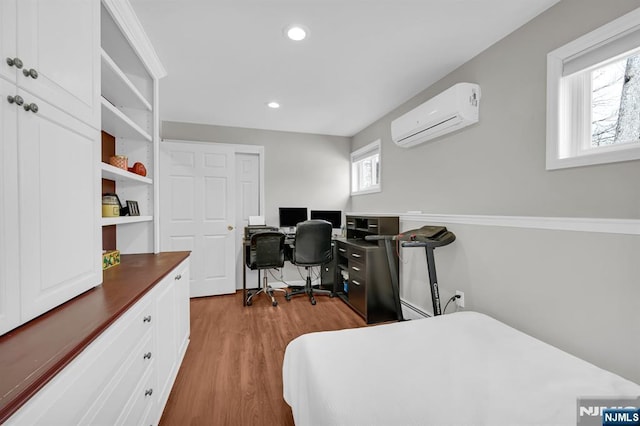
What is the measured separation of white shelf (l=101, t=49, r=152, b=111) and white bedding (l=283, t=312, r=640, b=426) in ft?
6.47

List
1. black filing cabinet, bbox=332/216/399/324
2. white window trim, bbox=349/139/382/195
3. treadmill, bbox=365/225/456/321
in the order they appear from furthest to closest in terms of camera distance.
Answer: white window trim, bbox=349/139/382/195
black filing cabinet, bbox=332/216/399/324
treadmill, bbox=365/225/456/321

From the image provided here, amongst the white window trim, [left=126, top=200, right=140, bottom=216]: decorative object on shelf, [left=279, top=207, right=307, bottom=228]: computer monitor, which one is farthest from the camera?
[left=279, top=207, right=307, bottom=228]: computer monitor

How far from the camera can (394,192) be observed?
347 cm

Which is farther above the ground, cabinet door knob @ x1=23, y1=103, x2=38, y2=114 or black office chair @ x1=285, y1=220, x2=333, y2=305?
cabinet door knob @ x1=23, y1=103, x2=38, y2=114

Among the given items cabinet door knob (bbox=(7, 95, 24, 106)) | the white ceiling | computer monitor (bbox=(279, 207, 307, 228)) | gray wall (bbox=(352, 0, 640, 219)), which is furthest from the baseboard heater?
cabinet door knob (bbox=(7, 95, 24, 106))

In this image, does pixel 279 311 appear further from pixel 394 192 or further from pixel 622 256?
pixel 622 256

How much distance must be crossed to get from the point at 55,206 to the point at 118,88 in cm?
127

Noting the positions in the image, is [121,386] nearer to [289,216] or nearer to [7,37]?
[7,37]

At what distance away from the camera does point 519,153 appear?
1.91m

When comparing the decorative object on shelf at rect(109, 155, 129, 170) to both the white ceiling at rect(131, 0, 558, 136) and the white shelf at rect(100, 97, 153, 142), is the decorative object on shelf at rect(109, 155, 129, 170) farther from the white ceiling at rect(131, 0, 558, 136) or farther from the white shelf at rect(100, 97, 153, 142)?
the white ceiling at rect(131, 0, 558, 136)

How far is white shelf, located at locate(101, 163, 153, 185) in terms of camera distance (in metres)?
1.59

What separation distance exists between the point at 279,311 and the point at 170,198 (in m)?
2.14

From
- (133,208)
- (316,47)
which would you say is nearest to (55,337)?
(133,208)

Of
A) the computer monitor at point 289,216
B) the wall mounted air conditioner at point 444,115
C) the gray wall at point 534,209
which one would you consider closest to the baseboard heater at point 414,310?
the gray wall at point 534,209
